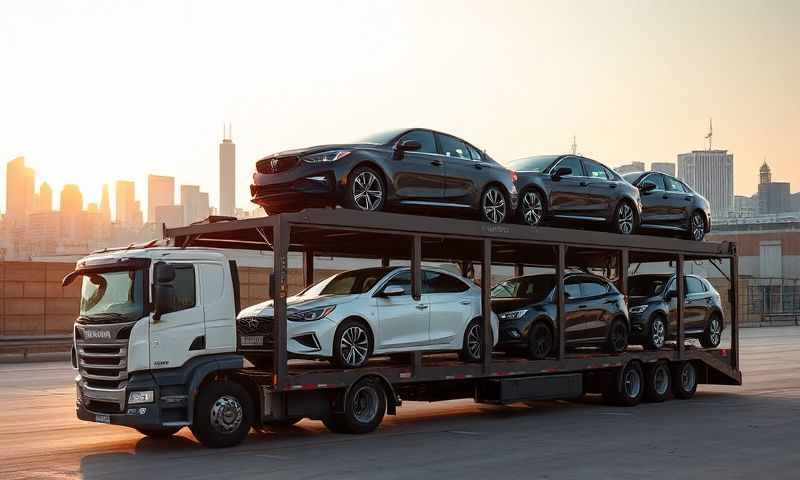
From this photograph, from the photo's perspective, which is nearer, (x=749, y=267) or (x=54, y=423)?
(x=54, y=423)

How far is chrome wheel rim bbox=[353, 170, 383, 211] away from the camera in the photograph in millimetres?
13438

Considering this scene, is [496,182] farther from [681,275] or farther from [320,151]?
[681,275]

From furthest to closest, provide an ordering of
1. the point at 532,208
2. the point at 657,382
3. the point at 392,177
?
the point at 657,382 → the point at 532,208 → the point at 392,177

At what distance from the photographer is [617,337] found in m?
17.8

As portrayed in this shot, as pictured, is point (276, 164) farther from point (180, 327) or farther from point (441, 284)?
point (441, 284)

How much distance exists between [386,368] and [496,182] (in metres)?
3.67

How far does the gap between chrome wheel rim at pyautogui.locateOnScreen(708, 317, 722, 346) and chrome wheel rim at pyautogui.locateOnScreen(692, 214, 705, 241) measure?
1659mm

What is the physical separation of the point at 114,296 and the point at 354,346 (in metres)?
2.98

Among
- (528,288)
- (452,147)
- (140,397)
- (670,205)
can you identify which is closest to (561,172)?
(528,288)

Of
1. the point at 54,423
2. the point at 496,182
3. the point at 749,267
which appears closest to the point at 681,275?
the point at 496,182

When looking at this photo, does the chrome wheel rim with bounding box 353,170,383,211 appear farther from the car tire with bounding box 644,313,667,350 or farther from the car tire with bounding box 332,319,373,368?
Answer: the car tire with bounding box 644,313,667,350

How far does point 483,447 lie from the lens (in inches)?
496

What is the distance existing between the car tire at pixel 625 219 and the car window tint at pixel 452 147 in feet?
13.3

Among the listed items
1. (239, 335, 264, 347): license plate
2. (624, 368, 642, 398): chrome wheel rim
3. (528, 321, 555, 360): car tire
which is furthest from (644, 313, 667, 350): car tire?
(239, 335, 264, 347): license plate
